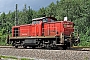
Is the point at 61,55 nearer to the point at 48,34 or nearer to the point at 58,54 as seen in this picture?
the point at 58,54

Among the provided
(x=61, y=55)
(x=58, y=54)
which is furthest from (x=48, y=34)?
(x=61, y=55)

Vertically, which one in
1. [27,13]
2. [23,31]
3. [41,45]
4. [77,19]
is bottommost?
[41,45]

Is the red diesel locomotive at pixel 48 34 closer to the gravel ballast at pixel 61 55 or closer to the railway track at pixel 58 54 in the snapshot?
the railway track at pixel 58 54

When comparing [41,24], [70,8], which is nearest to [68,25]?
[41,24]

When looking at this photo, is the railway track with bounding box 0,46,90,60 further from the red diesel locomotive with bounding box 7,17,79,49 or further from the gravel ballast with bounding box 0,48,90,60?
the red diesel locomotive with bounding box 7,17,79,49

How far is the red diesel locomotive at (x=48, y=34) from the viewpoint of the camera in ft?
65.6

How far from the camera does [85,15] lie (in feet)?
169

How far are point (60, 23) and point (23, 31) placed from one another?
5.38 meters

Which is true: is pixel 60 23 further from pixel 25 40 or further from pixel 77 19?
pixel 77 19

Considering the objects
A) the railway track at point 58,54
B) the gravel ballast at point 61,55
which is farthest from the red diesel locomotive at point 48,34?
the gravel ballast at point 61,55

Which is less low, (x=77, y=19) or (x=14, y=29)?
(x=77, y=19)

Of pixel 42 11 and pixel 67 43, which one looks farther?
pixel 42 11

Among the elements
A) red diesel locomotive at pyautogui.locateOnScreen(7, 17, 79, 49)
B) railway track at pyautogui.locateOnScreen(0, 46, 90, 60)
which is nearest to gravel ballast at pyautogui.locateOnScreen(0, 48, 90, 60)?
railway track at pyautogui.locateOnScreen(0, 46, 90, 60)

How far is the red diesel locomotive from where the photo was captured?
19984 millimetres
